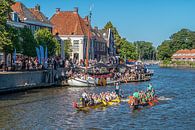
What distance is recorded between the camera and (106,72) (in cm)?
8806

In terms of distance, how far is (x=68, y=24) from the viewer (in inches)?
4449

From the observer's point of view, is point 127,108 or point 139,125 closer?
point 139,125

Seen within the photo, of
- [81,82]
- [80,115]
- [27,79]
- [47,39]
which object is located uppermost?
[47,39]

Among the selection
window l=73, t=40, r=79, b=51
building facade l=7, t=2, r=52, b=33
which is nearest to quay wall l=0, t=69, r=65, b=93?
building facade l=7, t=2, r=52, b=33

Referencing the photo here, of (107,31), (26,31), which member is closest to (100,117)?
(26,31)

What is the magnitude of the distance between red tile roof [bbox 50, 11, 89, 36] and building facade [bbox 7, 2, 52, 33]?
13158 millimetres

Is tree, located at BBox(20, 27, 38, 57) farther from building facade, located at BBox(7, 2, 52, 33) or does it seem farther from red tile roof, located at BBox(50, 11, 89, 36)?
red tile roof, located at BBox(50, 11, 89, 36)

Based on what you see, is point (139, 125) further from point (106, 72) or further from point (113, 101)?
point (106, 72)

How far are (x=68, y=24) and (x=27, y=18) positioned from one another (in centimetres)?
2719

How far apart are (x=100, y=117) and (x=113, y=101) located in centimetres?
1063

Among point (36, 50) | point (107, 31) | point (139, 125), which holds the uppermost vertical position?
point (107, 31)

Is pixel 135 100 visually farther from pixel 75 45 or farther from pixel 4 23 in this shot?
pixel 75 45

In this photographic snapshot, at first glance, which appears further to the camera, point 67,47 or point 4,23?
point 67,47

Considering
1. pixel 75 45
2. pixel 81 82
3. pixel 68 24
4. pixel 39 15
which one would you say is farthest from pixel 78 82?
pixel 68 24
